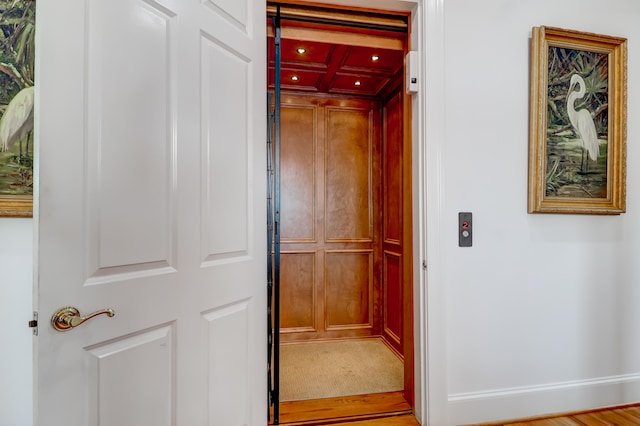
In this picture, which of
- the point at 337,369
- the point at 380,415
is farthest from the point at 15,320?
the point at 337,369

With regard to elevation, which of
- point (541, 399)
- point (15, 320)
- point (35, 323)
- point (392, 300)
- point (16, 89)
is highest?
point (16, 89)

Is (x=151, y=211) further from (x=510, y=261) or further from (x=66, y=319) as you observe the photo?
(x=510, y=261)

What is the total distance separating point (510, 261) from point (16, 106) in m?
2.34

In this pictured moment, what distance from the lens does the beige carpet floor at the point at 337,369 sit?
2.01m

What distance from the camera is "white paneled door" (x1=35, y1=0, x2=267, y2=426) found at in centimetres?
81

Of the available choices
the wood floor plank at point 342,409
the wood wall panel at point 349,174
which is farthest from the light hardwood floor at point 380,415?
the wood wall panel at point 349,174

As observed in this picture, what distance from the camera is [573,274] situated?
174cm

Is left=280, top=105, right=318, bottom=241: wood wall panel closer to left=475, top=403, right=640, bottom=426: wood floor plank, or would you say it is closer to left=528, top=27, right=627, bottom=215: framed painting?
left=528, top=27, right=627, bottom=215: framed painting

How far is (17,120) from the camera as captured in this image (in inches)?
41.4

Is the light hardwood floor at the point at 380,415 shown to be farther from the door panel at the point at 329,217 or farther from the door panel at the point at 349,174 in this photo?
the door panel at the point at 349,174

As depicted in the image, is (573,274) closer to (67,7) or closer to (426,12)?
(426,12)

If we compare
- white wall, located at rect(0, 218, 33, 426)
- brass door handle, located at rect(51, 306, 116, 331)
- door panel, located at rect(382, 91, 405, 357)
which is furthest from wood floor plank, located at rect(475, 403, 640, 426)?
white wall, located at rect(0, 218, 33, 426)

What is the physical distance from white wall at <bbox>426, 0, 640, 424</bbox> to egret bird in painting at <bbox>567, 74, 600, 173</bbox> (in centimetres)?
28

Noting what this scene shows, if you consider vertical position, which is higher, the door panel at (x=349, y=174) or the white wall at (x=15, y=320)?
the door panel at (x=349, y=174)
